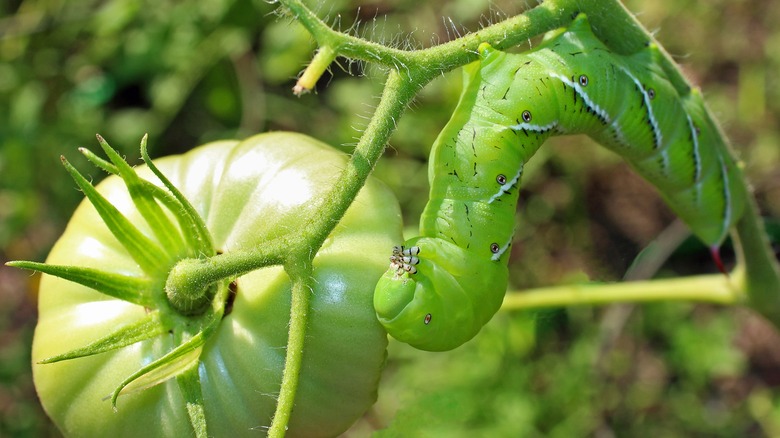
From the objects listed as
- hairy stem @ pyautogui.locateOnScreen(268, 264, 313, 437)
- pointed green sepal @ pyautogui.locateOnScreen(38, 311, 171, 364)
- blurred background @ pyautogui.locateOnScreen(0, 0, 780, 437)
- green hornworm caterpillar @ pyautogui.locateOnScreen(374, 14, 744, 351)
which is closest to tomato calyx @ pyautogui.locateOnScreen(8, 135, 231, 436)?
pointed green sepal @ pyautogui.locateOnScreen(38, 311, 171, 364)

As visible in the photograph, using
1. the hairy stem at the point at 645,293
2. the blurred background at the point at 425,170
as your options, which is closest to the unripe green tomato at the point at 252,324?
the hairy stem at the point at 645,293

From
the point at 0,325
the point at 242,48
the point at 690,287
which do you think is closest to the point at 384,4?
the point at 242,48

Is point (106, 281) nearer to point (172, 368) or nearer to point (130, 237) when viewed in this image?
point (130, 237)

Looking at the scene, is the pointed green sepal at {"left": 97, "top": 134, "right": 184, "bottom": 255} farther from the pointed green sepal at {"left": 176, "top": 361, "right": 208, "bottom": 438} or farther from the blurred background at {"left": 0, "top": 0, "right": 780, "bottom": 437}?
the blurred background at {"left": 0, "top": 0, "right": 780, "bottom": 437}

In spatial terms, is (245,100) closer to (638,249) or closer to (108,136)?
(108,136)

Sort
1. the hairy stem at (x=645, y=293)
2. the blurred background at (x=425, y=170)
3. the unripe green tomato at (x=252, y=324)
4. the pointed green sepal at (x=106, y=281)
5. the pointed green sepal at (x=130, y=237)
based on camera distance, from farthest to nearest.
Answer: the blurred background at (x=425, y=170)
the hairy stem at (x=645, y=293)
the unripe green tomato at (x=252, y=324)
the pointed green sepal at (x=130, y=237)
the pointed green sepal at (x=106, y=281)

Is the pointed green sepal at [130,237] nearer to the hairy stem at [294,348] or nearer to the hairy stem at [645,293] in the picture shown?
the hairy stem at [294,348]

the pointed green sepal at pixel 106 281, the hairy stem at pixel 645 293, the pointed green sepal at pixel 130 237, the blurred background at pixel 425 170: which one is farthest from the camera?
the blurred background at pixel 425 170
